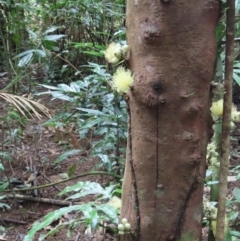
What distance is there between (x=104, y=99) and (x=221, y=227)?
866mm

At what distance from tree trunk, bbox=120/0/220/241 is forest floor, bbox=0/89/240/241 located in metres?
0.56

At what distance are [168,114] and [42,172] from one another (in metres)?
1.60

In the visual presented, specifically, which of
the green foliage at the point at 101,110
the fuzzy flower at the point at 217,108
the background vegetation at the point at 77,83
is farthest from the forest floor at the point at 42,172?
the fuzzy flower at the point at 217,108

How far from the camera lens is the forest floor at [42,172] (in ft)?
5.85

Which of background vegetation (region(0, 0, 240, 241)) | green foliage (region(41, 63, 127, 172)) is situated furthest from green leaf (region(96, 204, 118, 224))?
green foliage (region(41, 63, 127, 172))

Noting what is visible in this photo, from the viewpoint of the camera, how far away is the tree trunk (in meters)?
0.77

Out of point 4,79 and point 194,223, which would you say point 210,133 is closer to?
point 194,223

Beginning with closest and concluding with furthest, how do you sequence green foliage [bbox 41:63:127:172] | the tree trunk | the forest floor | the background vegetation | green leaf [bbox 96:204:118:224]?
the tree trunk
green leaf [bbox 96:204:118:224]
the background vegetation
green foliage [bbox 41:63:127:172]
the forest floor

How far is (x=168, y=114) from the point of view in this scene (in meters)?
0.79

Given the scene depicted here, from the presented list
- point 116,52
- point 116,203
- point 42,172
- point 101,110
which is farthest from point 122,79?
point 42,172

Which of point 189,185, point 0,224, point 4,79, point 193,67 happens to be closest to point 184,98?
point 193,67

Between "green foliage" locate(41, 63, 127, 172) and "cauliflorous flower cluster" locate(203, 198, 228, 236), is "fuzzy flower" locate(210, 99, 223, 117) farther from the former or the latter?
"green foliage" locate(41, 63, 127, 172)

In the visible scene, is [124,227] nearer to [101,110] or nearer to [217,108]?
[217,108]

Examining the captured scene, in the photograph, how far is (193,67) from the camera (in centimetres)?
78
